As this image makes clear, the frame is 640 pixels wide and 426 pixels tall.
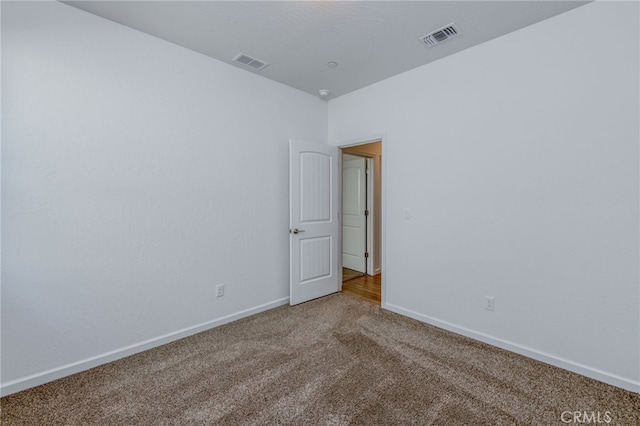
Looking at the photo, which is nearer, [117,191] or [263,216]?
[117,191]

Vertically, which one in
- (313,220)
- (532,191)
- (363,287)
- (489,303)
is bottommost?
(363,287)

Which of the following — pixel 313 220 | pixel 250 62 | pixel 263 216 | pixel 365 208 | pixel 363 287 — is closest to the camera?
pixel 250 62

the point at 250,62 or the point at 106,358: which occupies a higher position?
the point at 250,62

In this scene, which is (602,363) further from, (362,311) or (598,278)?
(362,311)

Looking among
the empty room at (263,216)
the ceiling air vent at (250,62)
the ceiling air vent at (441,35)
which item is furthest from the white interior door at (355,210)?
the ceiling air vent at (441,35)

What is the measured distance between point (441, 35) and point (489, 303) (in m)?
2.36

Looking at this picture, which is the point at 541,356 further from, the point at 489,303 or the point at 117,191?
the point at 117,191

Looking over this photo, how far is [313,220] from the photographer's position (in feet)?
11.7

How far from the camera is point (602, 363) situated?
2010mm

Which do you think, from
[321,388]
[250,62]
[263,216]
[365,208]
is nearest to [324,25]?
[250,62]

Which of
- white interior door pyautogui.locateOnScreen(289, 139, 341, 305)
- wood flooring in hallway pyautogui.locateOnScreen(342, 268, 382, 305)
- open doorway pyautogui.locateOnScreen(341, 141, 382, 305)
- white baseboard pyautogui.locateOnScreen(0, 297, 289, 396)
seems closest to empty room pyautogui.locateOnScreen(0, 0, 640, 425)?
white baseboard pyautogui.locateOnScreen(0, 297, 289, 396)

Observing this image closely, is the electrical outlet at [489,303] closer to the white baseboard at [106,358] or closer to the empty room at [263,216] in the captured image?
the empty room at [263,216]

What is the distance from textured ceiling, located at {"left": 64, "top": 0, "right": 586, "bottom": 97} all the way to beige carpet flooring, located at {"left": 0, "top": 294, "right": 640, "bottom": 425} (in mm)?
2660

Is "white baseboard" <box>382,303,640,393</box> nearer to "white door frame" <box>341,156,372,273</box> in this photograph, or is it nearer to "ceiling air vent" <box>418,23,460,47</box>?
"white door frame" <box>341,156,372,273</box>
